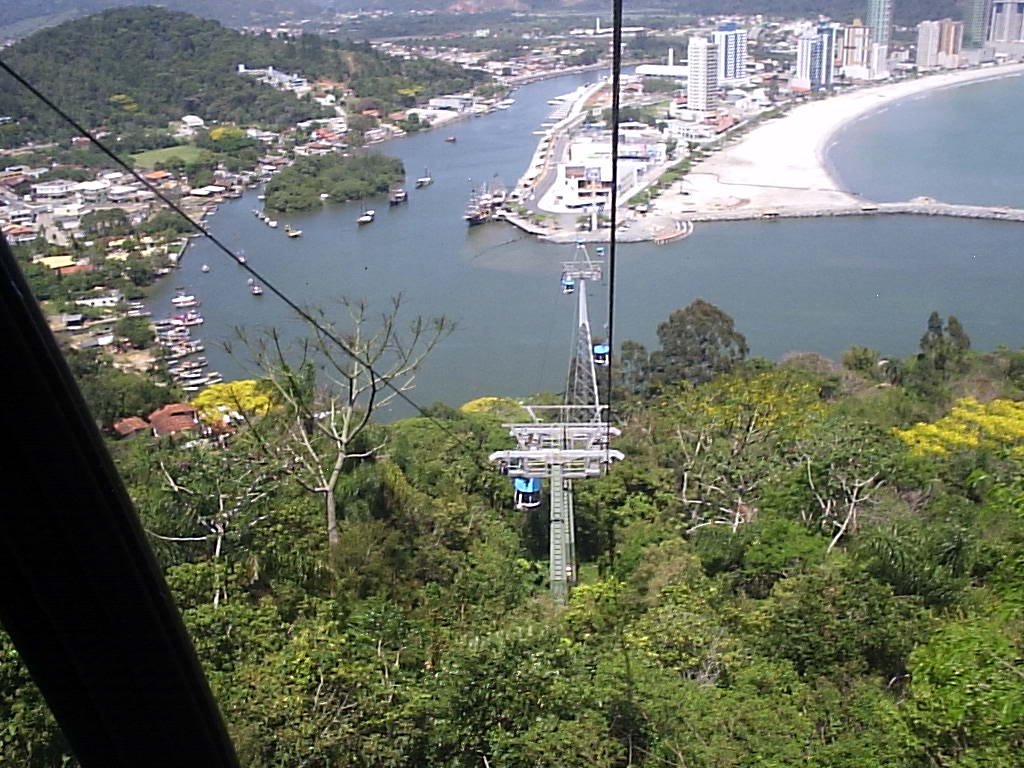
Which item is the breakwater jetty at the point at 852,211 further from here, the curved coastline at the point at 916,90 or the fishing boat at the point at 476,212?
the fishing boat at the point at 476,212

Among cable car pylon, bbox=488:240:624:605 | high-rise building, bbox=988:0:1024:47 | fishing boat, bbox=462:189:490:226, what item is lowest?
fishing boat, bbox=462:189:490:226

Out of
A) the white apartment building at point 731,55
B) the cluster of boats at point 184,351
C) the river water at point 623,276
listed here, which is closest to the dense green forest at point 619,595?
the cluster of boats at point 184,351

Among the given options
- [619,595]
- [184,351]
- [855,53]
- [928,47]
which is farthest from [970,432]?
[928,47]

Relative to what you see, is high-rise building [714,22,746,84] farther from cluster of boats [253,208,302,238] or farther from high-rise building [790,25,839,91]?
cluster of boats [253,208,302,238]

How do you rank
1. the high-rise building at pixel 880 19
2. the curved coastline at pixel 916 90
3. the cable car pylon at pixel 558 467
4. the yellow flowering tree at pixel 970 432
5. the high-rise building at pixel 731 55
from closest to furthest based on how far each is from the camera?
the cable car pylon at pixel 558 467 → the yellow flowering tree at pixel 970 432 → the curved coastline at pixel 916 90 → the high-rise building at pixel 731 55 → the high-rise building at pixel 880 19

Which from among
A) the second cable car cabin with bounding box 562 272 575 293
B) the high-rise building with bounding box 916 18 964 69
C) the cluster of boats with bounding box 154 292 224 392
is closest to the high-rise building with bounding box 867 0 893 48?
the high-rise building with bounding box 916 18 964 69

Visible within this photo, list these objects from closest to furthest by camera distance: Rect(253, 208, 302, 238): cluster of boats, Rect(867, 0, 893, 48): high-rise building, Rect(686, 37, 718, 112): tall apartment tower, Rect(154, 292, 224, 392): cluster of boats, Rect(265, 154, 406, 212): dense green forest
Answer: Rect(154, 292, 224, 392): cluster of boats
Rect(253, 208, 302, 238): cluster of boats
Rect(265, 154, 406, 212): dense green forest
Rect(686, 37, 718, 112): tall apartment tower
Rect(867, 0, 893, 48): high-rise building

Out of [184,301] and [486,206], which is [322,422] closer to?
[184,301]
